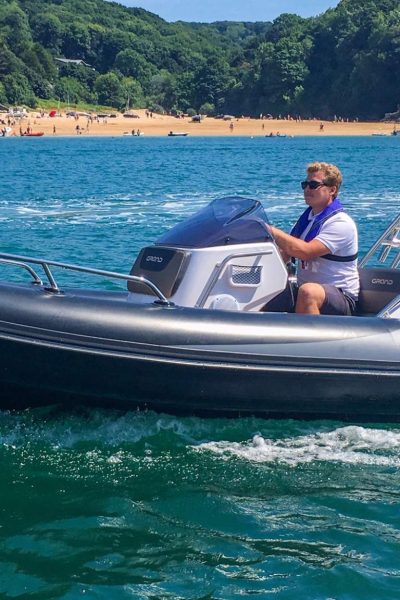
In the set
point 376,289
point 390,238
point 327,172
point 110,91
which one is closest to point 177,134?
point 110,91

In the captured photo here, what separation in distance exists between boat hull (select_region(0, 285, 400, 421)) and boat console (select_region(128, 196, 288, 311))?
0.28 metres

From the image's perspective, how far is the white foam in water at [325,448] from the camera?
555 cm

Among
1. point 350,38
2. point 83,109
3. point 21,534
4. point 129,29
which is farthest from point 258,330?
point 129,29

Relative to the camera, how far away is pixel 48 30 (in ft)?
418

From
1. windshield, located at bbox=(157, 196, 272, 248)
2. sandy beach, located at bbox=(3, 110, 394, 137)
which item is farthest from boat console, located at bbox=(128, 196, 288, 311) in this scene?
sandy beach, located at bbox=(3, 110, 394, 137)

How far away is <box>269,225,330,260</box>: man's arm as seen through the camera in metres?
5.84

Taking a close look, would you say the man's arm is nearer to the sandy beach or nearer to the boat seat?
the boat seat

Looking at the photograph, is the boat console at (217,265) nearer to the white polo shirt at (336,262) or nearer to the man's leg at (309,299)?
the man's leg at (309,299)

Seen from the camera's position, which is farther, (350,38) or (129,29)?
(129,29)

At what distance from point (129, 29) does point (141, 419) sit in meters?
142

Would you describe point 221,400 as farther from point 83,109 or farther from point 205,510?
point 83,109

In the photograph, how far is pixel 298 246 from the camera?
5.85m

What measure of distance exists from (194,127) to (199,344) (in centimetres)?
9291

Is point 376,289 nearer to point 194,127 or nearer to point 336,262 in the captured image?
point 336,262
